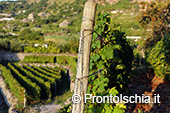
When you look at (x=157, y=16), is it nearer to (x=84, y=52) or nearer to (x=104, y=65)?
(x=104, y=65)

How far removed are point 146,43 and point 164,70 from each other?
237 inches

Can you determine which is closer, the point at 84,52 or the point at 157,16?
the point at 84,52

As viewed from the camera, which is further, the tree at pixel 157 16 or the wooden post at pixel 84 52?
the tree at pixel 157 16

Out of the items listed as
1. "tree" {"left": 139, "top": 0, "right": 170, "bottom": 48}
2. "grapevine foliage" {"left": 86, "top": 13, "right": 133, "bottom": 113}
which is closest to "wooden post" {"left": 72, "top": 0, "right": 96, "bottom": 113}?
"grapevine foliage" {"left": 86, "top": 13, "right": 133, "bottom": 113}

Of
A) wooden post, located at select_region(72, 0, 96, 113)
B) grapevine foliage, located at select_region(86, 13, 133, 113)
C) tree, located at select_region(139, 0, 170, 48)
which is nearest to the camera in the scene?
wooden post, located at select_region(72, 0, 96, 113)

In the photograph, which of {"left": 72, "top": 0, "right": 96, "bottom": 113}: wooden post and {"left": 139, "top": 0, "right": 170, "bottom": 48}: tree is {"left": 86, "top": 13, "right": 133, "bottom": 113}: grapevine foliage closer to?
{"left": 72, "top": 0, "right": 96, "bottom": 113}: wooden post

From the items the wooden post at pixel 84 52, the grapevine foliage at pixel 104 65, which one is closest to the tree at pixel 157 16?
the grapevine foliage at pixel 104 65

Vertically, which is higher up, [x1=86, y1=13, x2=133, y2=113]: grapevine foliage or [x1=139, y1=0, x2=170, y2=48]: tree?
[x1=139, y1=0, x2=170, y2=48]: tree

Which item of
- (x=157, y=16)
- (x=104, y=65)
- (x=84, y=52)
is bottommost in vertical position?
(x=104, y=65)

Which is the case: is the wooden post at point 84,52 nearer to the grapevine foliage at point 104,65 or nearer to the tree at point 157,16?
the grapevine foliage at point 104,65

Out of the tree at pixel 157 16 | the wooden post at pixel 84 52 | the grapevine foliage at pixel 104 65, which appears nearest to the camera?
the wooden post at pixel 84 52

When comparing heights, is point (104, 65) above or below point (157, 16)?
below

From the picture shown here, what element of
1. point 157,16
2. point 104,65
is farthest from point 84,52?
point 157,16

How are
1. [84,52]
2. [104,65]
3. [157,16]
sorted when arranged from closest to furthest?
[84,52]
[104,65]
[157,16]
